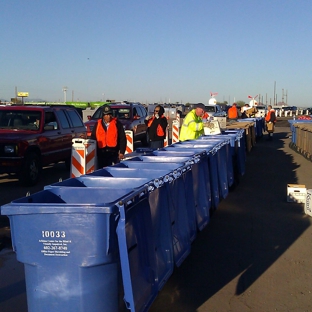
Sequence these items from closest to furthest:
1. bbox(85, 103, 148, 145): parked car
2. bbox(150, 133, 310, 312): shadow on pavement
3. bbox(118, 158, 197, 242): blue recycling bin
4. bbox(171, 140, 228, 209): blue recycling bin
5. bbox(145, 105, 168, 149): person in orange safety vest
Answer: bbox(150, 133, 310, 312): shadow on pavement → bbox(118, 158, 197, 242): blue recycling bin → bbox(171, 140, 228, 209): blue recycling bin → bbox(145, 105, 168, 149): person in orange safety vest → bbox(85, 103, 148, 145): parked car

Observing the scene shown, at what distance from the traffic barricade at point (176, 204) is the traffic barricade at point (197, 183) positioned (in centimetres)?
36

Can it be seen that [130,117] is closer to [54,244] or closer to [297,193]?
[297,193]

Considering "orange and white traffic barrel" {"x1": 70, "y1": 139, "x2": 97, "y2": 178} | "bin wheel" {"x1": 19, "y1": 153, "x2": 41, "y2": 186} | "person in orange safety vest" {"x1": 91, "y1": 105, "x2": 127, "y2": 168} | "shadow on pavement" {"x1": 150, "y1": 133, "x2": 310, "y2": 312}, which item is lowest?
"shadow on pavement" {"x1": 150, "y1": 133, "x2": 310, "y2": 312}

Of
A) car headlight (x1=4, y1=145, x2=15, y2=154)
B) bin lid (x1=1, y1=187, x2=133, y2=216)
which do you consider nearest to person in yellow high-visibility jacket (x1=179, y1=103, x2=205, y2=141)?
car headlight (x1=4, y1=145, x2=15, y2=154)

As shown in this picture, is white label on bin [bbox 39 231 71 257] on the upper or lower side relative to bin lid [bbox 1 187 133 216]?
lower

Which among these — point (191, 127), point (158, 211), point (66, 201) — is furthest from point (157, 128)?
point (66, 201)

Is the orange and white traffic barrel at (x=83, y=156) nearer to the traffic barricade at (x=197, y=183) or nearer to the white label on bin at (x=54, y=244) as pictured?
the traffic barricade at (x=197, y=183)

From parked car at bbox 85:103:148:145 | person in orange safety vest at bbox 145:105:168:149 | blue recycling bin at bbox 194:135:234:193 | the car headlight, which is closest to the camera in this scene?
blue recycling bin at bbox 194:135:234:193

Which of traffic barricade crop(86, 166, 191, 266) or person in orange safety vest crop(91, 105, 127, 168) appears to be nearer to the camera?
traffic barricade crop(86, 166, 191, 266)

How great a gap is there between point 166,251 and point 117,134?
5.15 meters

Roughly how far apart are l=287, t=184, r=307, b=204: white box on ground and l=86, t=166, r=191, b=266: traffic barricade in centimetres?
452

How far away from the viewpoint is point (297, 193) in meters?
10.0

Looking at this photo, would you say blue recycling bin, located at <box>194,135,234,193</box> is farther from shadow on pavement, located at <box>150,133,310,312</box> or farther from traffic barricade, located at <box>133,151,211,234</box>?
traffic barricade, located at <box>133,151,211,234</box>

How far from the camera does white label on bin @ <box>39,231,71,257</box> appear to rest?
152 inches
